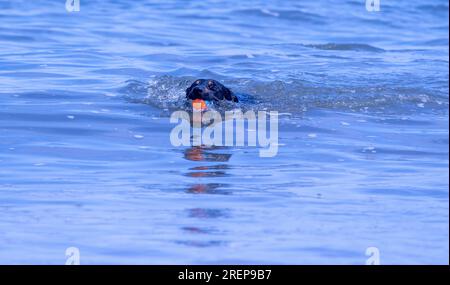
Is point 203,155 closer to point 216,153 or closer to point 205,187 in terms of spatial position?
point 216,153

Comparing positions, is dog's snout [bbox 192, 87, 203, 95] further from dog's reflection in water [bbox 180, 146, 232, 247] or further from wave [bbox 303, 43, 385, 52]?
wave [bbox 303, 43, 385, 52]

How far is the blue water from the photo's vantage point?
6.03m

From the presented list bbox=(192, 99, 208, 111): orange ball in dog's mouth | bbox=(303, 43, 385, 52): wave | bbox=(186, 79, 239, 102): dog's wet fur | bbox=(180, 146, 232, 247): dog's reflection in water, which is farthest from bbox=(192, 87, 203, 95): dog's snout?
bbox=(303, 43, 385, 52): wave

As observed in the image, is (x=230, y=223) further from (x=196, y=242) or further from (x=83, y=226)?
(x=83, y=226)

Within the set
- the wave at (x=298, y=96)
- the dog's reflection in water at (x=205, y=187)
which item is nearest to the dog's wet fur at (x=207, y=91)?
the wave at (x=298, y=96)

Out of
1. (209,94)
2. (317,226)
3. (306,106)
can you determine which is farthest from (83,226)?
(306,106)

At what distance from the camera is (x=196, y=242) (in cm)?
596

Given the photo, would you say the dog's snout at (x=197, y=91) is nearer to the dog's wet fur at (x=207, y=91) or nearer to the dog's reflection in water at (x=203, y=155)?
the dog's wet fur at (x=207, y=91)

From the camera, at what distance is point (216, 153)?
350 inches
